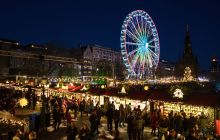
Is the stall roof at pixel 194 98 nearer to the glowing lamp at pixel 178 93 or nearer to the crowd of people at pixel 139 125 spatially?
the glowing lamp at pixel 178 93

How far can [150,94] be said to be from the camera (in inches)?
1056

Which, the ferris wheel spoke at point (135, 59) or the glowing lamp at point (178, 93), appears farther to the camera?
the ferris wheel spoke at point (135, 59)

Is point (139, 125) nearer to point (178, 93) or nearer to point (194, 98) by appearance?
point (194, 98)

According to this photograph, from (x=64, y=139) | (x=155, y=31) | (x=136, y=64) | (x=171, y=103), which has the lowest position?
(x=64, y=139)

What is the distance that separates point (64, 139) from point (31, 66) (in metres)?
71.3

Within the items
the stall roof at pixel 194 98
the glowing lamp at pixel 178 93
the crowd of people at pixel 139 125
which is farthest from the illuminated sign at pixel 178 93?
the crowd of people at pixel 139 125

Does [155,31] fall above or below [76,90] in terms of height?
above

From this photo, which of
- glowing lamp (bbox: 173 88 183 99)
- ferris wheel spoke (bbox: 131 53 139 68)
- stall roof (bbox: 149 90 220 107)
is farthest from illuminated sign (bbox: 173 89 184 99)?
→ ferris wheel spoke (bbox: 131 53 139 68)

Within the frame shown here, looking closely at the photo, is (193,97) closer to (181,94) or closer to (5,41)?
(181,94)

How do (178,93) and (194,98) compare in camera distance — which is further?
(178,93)

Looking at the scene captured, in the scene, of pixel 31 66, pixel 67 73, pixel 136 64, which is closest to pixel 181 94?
pixel 136 64

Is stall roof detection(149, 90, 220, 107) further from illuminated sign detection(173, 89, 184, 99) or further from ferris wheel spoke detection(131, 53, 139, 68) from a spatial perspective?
ferris wheel spoke detection(131, 53, 139, 68)

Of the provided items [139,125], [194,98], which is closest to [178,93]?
[194,98]

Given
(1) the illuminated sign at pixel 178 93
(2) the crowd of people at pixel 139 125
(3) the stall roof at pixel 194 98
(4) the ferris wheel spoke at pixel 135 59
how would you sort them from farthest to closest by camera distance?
(4) the ferris wheel spoke at pixel 135 59, (1) the illuminated sign at pixel 178 93, (3) the stall roof at pixel 194 98, (2) the crowd of people at pixel 139 125
